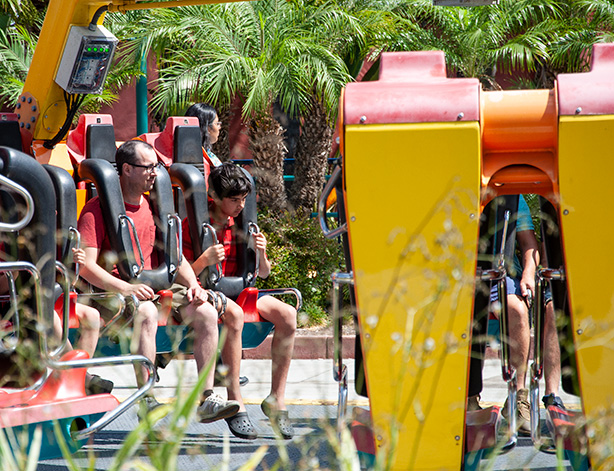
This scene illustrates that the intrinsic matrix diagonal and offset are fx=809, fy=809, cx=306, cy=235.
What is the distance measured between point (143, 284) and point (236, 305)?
0.48 metres

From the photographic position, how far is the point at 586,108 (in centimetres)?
225

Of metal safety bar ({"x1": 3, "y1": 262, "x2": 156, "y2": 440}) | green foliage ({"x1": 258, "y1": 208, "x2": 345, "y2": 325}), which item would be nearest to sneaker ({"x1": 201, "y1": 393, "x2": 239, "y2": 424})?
metal safety bar ({"x1": 3, "y1": 262, "x2": 156, "y2": 440})

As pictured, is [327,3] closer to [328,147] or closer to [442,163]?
[328,147]

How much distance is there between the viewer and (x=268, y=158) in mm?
8406

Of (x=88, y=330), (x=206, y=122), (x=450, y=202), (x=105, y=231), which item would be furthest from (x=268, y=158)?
(x=450, y=202)

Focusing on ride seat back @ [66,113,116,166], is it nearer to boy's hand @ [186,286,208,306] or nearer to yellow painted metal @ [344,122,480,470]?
boy's hand @ [186,286,208,306]

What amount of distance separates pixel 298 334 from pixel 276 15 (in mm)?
3526

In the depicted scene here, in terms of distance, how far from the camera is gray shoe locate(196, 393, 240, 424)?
3.76 meters

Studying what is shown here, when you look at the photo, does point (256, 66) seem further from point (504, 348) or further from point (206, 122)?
point (504, 348)

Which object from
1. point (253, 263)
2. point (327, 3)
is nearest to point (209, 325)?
point (253, 263)

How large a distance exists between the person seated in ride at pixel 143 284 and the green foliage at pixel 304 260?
284 centimetres

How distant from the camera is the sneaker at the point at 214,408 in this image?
3.76 m

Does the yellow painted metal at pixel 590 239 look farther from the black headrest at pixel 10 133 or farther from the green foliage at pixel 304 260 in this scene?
the green foliage at pixel 304 260

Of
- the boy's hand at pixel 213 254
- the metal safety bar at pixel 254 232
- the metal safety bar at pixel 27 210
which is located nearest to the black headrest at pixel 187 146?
the metal safety bar at pixel 254 232
